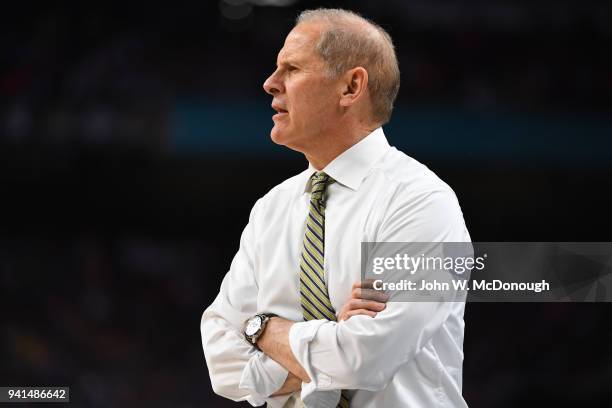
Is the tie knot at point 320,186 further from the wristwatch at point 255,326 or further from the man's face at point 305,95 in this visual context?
the wristwatch at point 255,326

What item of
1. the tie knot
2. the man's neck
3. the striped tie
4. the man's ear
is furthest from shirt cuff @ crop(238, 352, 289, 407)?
the man's ear

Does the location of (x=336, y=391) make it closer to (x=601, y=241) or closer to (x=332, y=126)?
(x=332, y=126)

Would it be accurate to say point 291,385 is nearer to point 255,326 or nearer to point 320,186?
point 255,326

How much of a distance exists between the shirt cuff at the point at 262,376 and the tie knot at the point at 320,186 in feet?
1.26

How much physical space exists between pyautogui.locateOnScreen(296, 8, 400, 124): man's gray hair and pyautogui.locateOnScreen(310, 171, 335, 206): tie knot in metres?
0.19

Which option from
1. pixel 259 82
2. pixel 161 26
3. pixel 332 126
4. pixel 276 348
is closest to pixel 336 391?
pixel 276 348

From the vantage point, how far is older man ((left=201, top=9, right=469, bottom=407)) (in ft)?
6.08

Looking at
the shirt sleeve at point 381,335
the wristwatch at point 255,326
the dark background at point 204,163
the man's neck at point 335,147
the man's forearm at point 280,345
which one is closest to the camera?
the shirt sleeve at point 381,335

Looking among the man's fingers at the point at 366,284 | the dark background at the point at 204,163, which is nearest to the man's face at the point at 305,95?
the man's fingers at the point at 366,284

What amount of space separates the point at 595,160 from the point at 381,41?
1.29m

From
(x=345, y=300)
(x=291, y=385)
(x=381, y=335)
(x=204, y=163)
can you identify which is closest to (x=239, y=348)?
(x=291, y=385)

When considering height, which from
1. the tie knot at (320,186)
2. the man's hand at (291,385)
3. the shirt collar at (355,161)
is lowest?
the man's hand at (291,385)

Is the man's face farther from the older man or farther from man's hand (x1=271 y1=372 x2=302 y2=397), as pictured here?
man's hand (x1=271 y1=372 x2=302 y2=397)

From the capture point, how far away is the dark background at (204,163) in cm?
305
